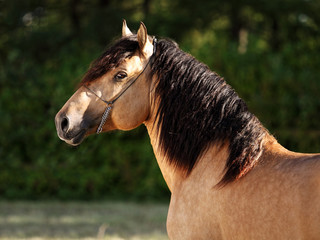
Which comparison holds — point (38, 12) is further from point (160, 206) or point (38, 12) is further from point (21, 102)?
point (160, 206)

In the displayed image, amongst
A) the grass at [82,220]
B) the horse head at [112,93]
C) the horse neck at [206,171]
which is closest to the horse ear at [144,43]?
the horse head at [112,93]

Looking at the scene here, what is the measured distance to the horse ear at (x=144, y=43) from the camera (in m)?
3.10

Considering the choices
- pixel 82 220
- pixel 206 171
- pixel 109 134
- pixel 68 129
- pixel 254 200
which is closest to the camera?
pixel 254 200

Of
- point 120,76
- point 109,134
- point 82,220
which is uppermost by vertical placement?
point 109,134

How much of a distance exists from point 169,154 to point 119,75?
65cm

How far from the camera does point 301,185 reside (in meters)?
2.46

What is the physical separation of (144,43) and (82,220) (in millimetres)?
6036

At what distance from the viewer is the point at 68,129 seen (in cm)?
311

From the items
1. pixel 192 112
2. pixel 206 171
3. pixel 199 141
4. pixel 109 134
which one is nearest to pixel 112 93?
pixel 192 112

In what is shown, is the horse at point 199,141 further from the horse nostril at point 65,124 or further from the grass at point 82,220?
the grass at point 82,220

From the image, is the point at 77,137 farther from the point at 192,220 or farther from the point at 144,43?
the point at 192,220

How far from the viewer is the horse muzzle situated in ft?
10.2

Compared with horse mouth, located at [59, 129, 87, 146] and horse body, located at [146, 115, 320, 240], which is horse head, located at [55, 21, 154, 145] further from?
horse body, located at [146, 115, 320, 240]

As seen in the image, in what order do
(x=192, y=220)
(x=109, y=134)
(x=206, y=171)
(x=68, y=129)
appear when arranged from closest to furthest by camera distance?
(x=192, y=220), (x=206, y=171), (x=68, y=129), (x=109, y=134)
